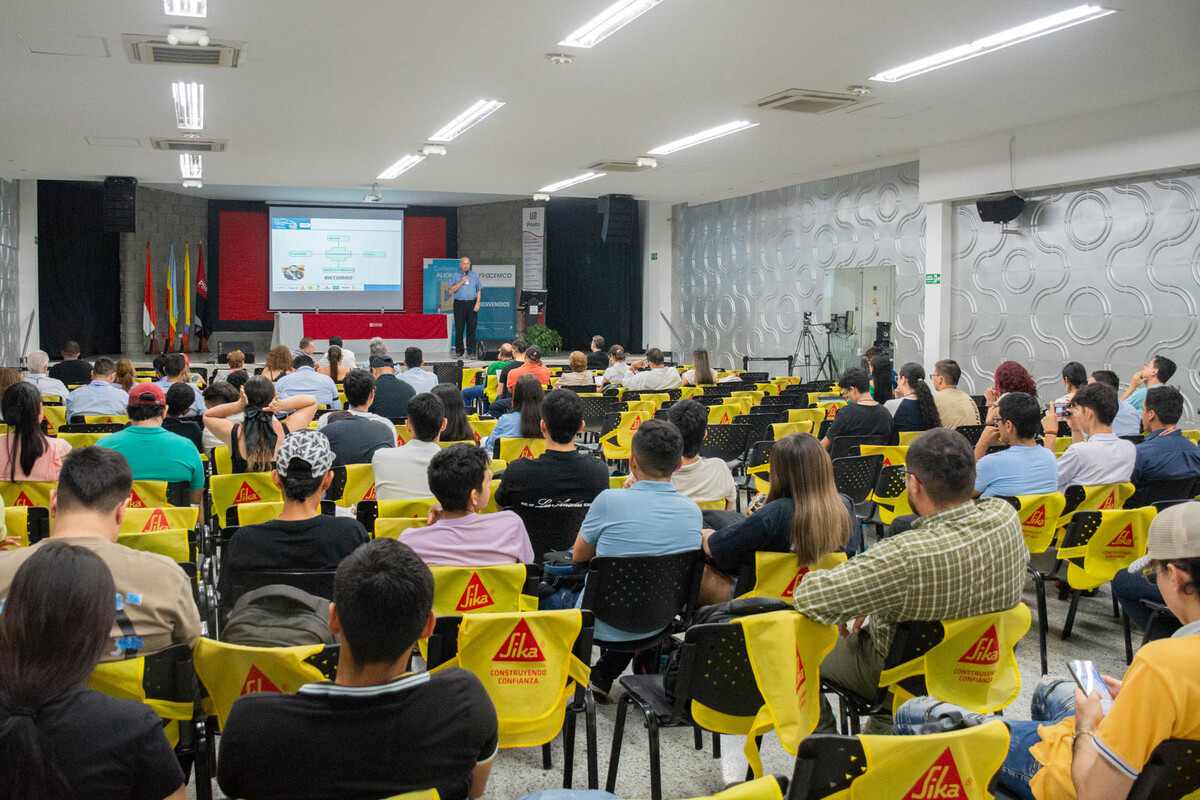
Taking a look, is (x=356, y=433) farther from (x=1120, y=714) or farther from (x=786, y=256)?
(x=786, y=256)

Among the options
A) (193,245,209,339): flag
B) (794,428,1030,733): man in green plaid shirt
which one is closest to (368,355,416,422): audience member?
(794,428,1030,733): man in green plaid shirt

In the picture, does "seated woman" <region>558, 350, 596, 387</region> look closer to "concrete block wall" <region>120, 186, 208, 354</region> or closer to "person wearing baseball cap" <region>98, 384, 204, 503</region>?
"person wearing baseball cap" <region>98, 384, 204, 503</region>

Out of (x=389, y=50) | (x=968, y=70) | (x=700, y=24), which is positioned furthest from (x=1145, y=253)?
(x=389, y=50)

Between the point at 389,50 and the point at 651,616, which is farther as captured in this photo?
the point at 389,50

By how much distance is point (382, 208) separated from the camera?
22188mm

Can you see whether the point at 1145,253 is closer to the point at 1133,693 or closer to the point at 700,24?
the point at 700,24

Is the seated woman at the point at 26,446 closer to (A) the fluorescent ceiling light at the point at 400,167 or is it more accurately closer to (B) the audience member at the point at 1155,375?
(B) the audience member at the point at 1155,375

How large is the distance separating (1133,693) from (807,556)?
1.51m

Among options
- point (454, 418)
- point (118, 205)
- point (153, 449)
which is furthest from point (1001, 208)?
point (118, 205)

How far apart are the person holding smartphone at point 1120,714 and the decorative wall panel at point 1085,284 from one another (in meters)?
9.00

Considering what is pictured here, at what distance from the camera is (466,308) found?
65.1 ft

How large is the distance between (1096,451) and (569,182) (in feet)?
40.9

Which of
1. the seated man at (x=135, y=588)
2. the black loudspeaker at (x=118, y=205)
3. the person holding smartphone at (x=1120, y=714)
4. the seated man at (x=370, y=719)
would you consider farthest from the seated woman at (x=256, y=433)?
the black loudspeaker at (x=118, y=205)

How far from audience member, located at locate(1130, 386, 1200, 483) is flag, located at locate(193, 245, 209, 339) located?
19.2 meters
